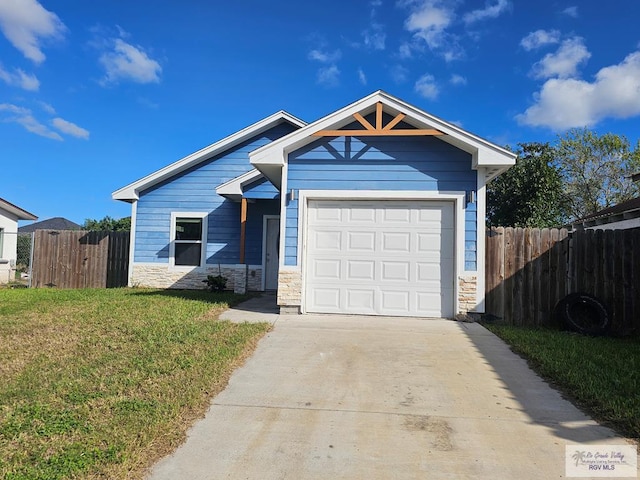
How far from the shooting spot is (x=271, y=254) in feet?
41.3

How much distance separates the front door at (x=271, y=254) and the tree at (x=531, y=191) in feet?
39.6

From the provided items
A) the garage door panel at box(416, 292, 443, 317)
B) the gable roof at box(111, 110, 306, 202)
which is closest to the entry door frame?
the gable roof at box(111, 110, 306, 202)

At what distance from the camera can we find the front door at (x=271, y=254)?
12.6m

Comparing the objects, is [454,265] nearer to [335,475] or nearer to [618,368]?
[618,368]

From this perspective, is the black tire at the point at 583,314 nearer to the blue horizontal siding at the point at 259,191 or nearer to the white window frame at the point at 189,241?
the blue horizontal siding at the point at 259,191

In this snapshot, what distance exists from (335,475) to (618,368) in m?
4.10

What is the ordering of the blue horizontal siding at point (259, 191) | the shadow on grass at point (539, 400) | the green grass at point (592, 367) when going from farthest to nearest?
the blue horizontal siding at point (259, 191) < the green grass at point (592, 367) < the shadow on grass at point (539, 400)

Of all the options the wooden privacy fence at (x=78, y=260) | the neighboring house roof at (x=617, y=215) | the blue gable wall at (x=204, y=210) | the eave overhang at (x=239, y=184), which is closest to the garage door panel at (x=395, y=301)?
the eave overhang at (x=239, y=184)

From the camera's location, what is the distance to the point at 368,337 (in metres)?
6.25

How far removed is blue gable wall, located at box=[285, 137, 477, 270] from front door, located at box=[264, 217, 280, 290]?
183 inches

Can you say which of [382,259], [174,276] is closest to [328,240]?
[382,259]

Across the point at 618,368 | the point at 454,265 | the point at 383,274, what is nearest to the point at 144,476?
the point at 618,368

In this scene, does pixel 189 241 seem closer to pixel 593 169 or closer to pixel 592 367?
pixel 592 367

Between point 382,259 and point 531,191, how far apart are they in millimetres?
13775
